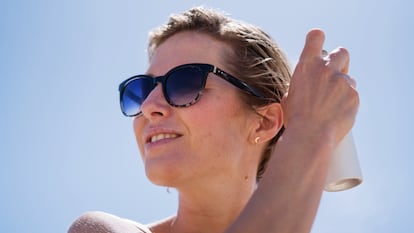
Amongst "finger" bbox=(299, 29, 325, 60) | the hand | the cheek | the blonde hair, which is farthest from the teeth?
"finger" bbox=(299, 29, 325, 60)

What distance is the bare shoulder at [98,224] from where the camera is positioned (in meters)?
2.57

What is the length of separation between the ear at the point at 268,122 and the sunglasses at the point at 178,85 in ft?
0.35

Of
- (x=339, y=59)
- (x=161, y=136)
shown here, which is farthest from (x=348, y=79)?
(x=161, y=136)

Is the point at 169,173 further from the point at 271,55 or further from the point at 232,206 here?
the point at 271,55

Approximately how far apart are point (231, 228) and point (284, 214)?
0.21 meters

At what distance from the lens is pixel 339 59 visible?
243 centimetres

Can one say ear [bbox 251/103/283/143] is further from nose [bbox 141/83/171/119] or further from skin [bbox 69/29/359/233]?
nose [bbox 141/83/171/119]

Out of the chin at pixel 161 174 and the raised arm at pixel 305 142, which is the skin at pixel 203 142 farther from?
the raised arm at pixel 305 142

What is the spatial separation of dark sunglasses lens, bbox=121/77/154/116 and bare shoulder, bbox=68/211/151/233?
865 millimetres

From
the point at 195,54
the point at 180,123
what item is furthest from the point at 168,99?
the point at 195,54

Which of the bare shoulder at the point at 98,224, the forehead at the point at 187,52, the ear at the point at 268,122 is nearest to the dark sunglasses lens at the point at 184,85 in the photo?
the forehead at the point at 187,52

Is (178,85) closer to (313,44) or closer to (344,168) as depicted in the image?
(313,44)

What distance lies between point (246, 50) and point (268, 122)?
Answer: 502 mm

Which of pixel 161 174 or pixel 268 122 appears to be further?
pixel 268 122
